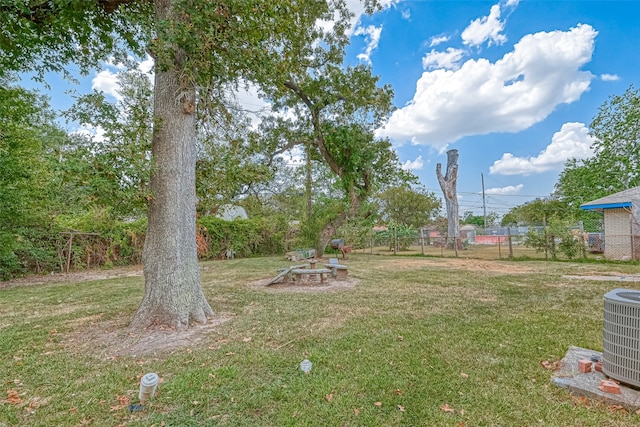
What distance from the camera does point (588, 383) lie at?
2.24 metres

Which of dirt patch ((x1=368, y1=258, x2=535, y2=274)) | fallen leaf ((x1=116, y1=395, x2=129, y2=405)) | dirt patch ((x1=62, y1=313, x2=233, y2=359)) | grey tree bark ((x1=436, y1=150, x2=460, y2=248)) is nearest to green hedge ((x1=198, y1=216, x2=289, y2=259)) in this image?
dirt patch ((x1=368, y1=258, x2=535, y2=274))

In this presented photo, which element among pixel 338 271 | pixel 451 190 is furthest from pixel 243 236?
pixel 451 190

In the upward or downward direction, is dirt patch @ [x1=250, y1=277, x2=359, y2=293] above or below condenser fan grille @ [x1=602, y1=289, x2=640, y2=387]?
below

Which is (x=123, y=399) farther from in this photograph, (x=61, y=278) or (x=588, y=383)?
(x=61, y=278)

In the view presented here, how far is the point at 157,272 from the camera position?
12.7 feet

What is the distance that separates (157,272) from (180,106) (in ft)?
7.52

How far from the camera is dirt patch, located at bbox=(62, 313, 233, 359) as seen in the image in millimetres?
3193

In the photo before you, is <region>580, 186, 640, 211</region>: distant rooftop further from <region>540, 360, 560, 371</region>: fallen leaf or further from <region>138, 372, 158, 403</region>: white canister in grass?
<region>138, 372, 158, 403</region>: white canister in grass

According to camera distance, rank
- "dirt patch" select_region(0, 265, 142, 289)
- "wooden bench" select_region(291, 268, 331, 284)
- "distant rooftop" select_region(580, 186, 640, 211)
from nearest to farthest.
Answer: "wooden bench" select_region(291, 268, 331, 284)
"dirt patch" select_region(0, 265, 142, 289)
"distant rooftop" select_region(580, 186, 640, 211)

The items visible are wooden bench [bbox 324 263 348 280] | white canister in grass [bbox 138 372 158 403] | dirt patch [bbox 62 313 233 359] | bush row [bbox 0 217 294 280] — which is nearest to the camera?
white canister in grass [bbox 138 372 158 403]

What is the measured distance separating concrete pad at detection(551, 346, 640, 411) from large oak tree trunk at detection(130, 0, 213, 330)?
13.0ft

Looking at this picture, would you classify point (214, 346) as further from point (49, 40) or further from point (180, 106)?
point (49, 40)

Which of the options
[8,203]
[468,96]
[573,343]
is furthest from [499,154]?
[8,203]

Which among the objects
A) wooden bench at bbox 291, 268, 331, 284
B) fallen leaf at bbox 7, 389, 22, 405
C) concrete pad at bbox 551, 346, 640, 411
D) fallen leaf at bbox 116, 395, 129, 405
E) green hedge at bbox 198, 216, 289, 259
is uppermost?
green hedge at bbox 198, 216, 289, 259
